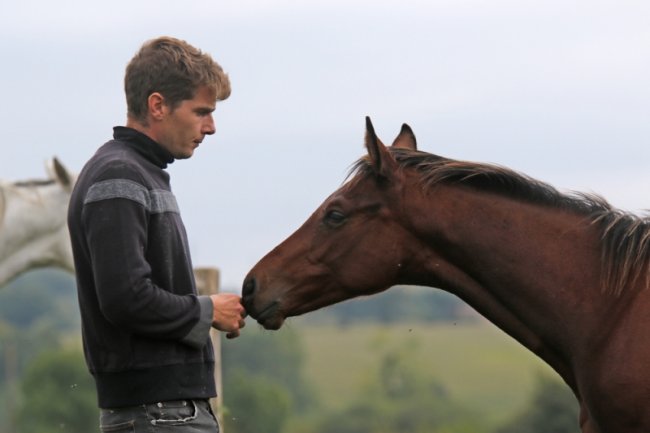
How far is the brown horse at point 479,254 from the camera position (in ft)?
16.2

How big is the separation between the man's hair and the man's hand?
2.33 ft

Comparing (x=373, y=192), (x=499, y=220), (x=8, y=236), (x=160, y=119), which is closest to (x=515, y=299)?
(x=499, y=220)

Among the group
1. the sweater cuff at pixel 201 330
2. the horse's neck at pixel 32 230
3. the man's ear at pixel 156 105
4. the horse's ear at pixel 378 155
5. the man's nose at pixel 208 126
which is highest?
the man's ear at pixel 156 105

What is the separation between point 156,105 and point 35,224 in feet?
23.6

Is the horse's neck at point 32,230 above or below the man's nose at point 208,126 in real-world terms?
below

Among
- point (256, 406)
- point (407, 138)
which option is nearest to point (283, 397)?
point (256, 406)

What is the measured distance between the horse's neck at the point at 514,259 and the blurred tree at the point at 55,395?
660 inches

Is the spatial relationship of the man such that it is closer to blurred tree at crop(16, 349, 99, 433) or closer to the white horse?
the white horse

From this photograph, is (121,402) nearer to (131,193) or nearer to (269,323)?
(131,193)

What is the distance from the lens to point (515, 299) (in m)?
5.09

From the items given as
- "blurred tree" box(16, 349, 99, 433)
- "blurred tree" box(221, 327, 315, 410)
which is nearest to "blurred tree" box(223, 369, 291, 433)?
"blurred tree" box(221, 327, 315, 410)

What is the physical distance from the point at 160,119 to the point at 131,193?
0.37m

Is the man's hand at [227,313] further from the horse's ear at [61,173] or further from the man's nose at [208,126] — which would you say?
the horse's ear at [61,173]

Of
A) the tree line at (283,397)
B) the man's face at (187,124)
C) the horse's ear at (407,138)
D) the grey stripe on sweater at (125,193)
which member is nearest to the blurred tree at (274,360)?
the tree line at (283,397)
